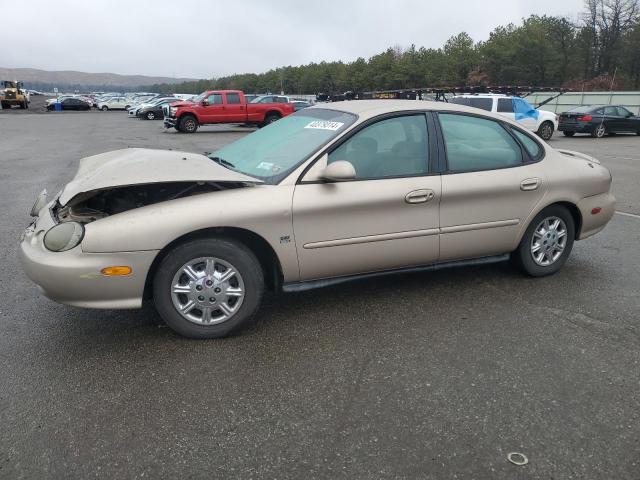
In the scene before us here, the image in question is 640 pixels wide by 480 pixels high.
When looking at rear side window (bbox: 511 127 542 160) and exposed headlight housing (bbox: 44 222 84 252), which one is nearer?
exposed headlight housing (bbox: 44 222 84 252)

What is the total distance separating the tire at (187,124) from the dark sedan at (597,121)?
1564 cm

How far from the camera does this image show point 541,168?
4.44 m

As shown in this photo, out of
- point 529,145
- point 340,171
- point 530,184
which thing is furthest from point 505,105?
point 340,171

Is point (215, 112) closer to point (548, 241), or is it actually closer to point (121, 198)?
point (121, 198)

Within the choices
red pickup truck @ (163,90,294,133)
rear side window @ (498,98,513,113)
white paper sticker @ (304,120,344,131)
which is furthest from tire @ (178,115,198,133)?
white paper sticker @ (304,120,344,131)

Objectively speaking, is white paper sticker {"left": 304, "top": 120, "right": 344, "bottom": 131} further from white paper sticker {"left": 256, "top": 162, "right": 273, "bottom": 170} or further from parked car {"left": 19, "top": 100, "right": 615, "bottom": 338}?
white paper sticker {"left": 256, "top": 162, "right": 273, "bottom": 170}

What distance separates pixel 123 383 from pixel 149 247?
79 cm

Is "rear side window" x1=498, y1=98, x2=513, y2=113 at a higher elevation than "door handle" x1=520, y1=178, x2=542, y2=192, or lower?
higher

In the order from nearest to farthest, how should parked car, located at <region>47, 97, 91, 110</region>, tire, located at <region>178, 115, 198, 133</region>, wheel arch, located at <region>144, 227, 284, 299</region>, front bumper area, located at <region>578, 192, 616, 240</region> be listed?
wheel arch, located at <region>144, 227, 284, 299</region>, front bumper area, located at <region>578, 192, 616, 240</region>, tire, located at <region>178, 115, 198, 133</region>, parked car, located at <region>47, 97, 91, 110</region>

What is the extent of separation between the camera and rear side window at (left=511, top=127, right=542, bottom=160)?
14.6ft

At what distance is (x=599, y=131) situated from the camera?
21.9m

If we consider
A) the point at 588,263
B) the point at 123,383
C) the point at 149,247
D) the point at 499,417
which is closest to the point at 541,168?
the point at 588,263

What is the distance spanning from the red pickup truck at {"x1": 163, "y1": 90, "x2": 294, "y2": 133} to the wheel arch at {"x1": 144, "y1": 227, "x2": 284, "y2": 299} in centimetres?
2149

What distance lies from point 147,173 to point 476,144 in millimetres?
2502
